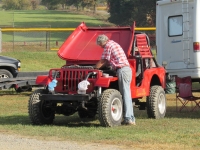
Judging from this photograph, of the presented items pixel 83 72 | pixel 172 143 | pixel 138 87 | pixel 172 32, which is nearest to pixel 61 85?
pixel 83 72

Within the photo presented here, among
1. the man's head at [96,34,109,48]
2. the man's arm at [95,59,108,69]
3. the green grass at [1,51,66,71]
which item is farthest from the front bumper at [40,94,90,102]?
the green grass at [1,51,66,71]

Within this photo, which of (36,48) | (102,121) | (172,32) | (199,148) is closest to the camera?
(199,148)

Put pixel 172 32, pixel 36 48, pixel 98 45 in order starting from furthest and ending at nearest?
pixel 36 48
pixel 172 32
pixel 98 45

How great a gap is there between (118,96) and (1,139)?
2771 mm

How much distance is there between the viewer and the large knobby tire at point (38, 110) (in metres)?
13.3

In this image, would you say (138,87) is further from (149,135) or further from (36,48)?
(36,48)

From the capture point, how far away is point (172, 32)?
17312mm

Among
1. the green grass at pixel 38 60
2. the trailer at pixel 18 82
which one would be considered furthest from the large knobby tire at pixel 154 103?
the green grass at pixel 38 60

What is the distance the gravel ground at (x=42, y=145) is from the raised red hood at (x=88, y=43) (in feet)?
10.7

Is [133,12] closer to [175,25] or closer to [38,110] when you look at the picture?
[175,25]

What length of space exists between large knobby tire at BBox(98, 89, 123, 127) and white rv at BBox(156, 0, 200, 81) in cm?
354

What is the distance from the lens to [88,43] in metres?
14.5

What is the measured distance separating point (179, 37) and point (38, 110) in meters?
5.19

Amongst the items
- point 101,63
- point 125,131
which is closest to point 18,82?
point 101,63
